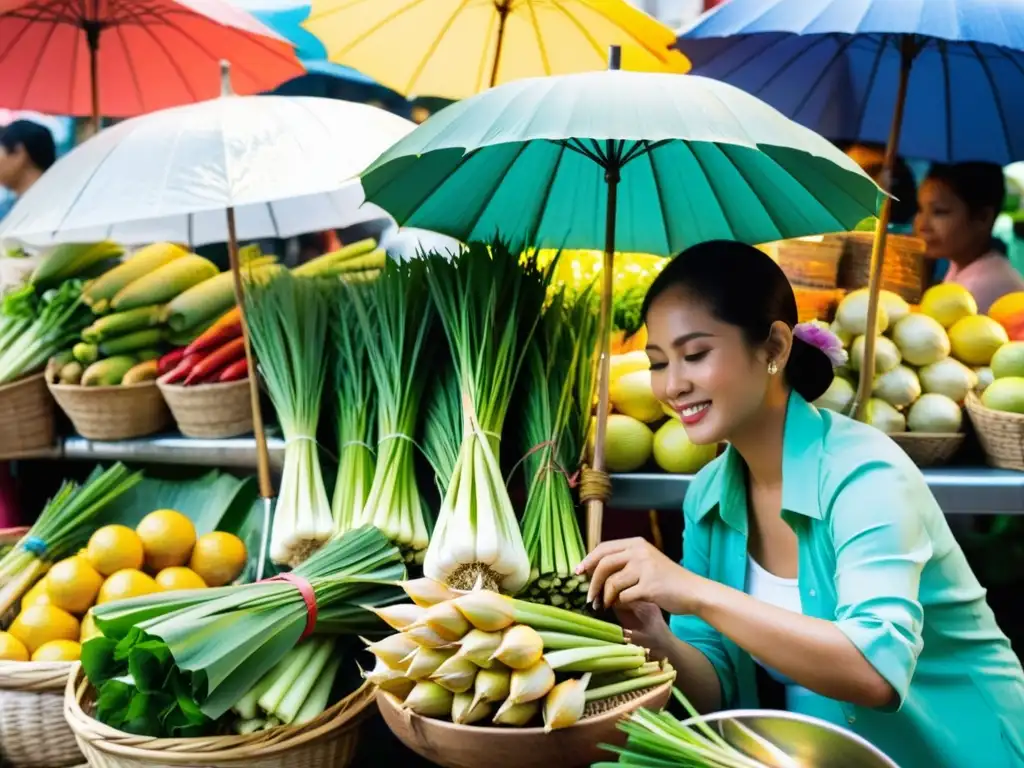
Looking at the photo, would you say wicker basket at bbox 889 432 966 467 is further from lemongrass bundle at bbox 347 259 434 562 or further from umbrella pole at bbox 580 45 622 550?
lemongrass bundle at bbox 347 259 434 562

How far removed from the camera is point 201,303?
3.32 metres

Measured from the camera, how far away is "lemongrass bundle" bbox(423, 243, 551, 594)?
86.0 inches

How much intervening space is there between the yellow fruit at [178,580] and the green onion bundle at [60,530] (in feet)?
1.67

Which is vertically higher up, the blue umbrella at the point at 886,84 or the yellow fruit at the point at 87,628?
the blue umbrella at the point at 886,84

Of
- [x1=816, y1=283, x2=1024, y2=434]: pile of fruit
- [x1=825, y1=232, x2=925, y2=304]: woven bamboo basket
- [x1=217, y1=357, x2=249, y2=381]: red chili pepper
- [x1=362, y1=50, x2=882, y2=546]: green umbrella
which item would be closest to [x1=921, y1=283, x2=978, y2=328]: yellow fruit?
[x1=816, y1=283, x2=1024, y2=434]: pile of fruit

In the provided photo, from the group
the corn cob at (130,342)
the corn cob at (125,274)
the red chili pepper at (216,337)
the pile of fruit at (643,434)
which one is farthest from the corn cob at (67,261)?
the pile of fruit at (643,434)

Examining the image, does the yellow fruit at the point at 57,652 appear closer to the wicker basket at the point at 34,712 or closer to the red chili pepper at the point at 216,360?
the wicker basket at the point at 34,712

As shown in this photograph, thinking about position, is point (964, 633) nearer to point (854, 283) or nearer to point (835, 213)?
point (835, 213)

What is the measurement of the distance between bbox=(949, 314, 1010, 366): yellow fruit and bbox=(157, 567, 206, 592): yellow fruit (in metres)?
2.37

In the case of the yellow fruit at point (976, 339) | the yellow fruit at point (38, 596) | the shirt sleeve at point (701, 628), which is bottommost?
the yellow fruit at point (38, 596)

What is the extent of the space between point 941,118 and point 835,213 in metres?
1.41

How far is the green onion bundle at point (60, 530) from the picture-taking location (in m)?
2.98

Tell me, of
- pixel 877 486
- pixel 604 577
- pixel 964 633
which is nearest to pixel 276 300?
pixel 604 577

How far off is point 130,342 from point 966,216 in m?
3.42
